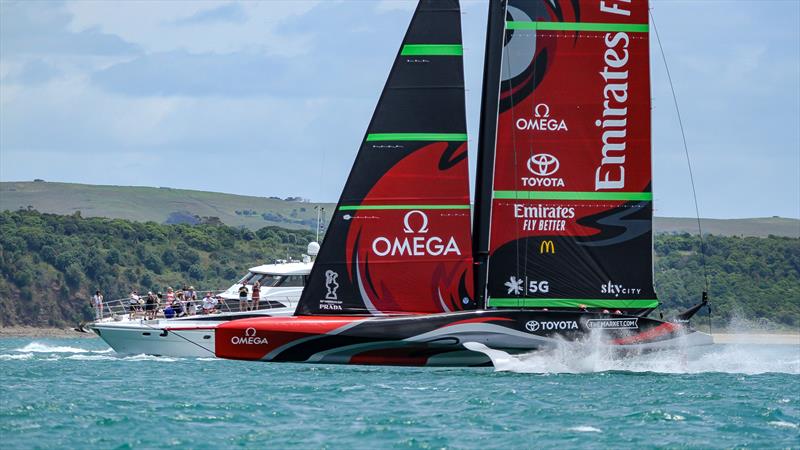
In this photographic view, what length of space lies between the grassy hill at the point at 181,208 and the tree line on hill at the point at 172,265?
40.0m

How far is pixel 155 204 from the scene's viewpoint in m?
152

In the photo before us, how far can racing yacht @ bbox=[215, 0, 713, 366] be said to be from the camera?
104 feet

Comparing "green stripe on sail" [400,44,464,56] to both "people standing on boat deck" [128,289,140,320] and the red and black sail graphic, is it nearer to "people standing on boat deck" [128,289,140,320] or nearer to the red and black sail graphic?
the red and black sail graphic

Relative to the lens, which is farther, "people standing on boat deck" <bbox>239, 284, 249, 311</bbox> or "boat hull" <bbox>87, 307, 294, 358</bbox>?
"people standing on boat deck" <bbox>239, 284, 249, 311</bbox>

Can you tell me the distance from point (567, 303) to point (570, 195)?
2298 millimetres

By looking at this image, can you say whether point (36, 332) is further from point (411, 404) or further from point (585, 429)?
point (585, 429)

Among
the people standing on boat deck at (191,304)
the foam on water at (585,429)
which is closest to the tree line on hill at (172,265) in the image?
the people standing on boat deck at (191,304)

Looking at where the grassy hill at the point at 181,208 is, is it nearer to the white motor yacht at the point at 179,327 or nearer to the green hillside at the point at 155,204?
the green hillside at the point at 155,204

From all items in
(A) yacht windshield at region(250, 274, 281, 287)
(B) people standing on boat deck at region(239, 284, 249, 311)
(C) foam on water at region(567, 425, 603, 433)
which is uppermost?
(A) yacht windshield at region(250, 274, 281, 287)

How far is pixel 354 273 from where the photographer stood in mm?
31703

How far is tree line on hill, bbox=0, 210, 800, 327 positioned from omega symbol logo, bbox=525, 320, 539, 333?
166ft

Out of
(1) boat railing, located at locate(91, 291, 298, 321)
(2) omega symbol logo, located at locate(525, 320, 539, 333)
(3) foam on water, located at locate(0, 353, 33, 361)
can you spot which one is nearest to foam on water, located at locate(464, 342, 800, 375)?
(2) omega symbol logo, located at locate(525, 320, 539, 333)

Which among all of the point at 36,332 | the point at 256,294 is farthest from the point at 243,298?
the point at 36,332

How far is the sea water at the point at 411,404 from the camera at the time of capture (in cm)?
2125
